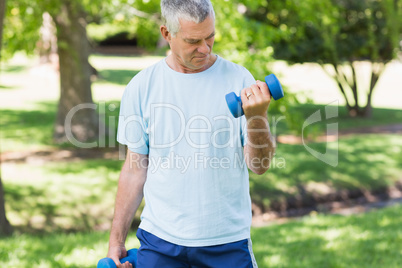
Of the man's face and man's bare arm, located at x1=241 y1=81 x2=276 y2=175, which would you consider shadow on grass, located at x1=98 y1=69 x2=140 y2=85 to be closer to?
the man's face

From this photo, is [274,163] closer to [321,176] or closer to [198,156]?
[321,176]

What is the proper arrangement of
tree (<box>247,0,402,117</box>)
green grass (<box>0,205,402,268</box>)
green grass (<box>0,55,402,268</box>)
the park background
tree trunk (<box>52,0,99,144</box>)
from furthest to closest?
tree (<box>247,0,402,117</box>), tree trunk (<box>52,0,99,144</box>), the park background, green grass (<box>0,55,402,268</box>), green grass (<box>0,205,402,268</box>)

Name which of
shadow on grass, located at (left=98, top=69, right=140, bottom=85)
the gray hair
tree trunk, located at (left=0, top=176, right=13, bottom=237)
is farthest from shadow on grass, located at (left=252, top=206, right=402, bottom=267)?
shadow on grass, located at (left=98, top=69, right=140, bottom=85)

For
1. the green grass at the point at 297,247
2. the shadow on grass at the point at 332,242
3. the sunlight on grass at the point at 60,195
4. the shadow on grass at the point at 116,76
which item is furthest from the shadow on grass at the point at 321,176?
the shadow on grass at the point at 116,76

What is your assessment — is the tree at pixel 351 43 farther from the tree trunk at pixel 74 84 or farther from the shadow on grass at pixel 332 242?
the shadow on grass at pixel 332 242

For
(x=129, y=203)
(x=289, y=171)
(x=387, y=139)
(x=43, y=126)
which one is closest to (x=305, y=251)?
(x=129, y=203)

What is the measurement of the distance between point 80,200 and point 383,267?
422 centimetres

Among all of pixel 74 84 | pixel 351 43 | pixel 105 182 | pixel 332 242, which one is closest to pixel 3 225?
pixel 105 182

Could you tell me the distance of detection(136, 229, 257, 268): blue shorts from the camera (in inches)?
83.9

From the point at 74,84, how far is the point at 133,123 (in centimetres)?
861

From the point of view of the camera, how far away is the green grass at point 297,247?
4551 millimetres

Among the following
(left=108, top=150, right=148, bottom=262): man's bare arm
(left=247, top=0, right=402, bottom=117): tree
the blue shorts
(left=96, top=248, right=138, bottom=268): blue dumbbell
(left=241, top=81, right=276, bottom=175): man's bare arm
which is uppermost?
(left=247, top=0, right=402, bottom=117): tree

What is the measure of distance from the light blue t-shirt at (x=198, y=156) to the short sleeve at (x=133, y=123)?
46 mm

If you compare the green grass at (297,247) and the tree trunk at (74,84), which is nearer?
the green grass at (297,247)
